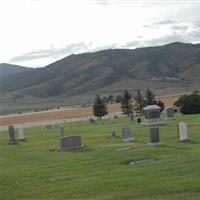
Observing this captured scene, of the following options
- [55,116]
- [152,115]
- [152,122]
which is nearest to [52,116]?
[55,116]

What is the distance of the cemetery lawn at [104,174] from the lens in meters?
12.0

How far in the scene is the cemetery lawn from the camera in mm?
11961

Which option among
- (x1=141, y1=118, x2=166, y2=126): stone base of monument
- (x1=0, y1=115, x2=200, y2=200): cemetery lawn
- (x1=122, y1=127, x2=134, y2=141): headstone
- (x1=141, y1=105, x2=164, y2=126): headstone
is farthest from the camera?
(x1=141, y1=105, x2=164, y2=126): headstone

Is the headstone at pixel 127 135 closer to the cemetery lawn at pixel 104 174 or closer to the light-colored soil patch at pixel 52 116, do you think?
the cemetery lawn at pixel 104 174

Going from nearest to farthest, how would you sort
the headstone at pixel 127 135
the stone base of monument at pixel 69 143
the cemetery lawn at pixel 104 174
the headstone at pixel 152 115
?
the cemetery lawn at pixel 104 174 < the stone base of monument at pixel 69 143 < the headstone at pixel 127 135 < the headstone at pixel 152 115

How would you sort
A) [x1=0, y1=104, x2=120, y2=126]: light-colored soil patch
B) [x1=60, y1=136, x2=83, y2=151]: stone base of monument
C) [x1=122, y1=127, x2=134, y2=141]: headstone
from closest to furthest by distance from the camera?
[x1=60, y1=136, x2=83, y2=151]: stone base of monument < [x1=122, y1=127, x2=134, y2=141]: headstone < [x1=0, y1=104, x2=120, y2=126]: light-colored soil patch

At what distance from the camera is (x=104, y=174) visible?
591 inches

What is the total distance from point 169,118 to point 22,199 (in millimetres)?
28586

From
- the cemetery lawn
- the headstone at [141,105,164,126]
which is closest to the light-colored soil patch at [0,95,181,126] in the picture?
the headstone at [141,105,164,126]

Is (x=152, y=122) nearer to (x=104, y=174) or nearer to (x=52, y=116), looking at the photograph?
(x=104, y=174)

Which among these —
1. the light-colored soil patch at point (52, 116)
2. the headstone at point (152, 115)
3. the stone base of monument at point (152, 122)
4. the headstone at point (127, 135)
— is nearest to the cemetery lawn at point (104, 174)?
the headstone at point (127, 135)

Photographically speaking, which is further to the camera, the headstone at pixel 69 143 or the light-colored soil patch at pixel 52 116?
the light-colored soil patch at pixel 52 116

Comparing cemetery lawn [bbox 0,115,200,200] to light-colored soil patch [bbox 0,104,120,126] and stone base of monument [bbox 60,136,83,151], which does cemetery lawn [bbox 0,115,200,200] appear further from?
light-colored soil patch [bbox 0,104,120,126]

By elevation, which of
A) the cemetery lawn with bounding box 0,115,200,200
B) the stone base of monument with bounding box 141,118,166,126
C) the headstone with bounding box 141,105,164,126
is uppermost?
the headstone with bounding box 141,105,164,126
